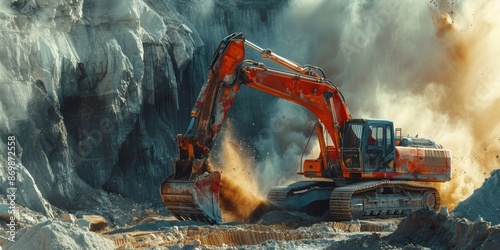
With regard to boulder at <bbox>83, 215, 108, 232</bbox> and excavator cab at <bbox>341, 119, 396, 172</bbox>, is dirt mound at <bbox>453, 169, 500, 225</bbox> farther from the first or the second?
boulder at <bbox>83, 215, 108, 232</bbox>

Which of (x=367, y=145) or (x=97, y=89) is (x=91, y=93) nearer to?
(x=97, y=89)

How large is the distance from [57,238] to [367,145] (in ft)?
33.4

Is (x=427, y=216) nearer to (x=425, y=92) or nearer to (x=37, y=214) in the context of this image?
(x=37, y=214)

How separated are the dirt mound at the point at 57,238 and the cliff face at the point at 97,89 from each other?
7409mm

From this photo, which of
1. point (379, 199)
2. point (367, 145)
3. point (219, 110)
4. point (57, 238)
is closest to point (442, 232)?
point (57, 238)

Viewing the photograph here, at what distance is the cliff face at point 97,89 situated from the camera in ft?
72.8

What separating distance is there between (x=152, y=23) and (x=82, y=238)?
1624 centimetres

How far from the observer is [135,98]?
26859 millimetres

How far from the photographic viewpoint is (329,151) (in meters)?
21.8

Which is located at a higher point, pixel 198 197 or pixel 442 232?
pixel 198 197

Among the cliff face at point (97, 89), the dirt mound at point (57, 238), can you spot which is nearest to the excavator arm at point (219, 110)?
the cliff face at point (97, 89)

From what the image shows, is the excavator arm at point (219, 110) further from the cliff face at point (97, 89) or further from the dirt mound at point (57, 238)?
the dirt mound at point (57, 238)

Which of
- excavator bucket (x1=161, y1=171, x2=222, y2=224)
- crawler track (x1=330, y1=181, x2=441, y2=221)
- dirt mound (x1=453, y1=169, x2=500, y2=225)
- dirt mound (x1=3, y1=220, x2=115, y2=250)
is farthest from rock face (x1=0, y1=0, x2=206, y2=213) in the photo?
dirt mound (x1=453, y1=169, x2=500, y2=225)

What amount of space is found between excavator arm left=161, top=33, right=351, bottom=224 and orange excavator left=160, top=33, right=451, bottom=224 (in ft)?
0.06
